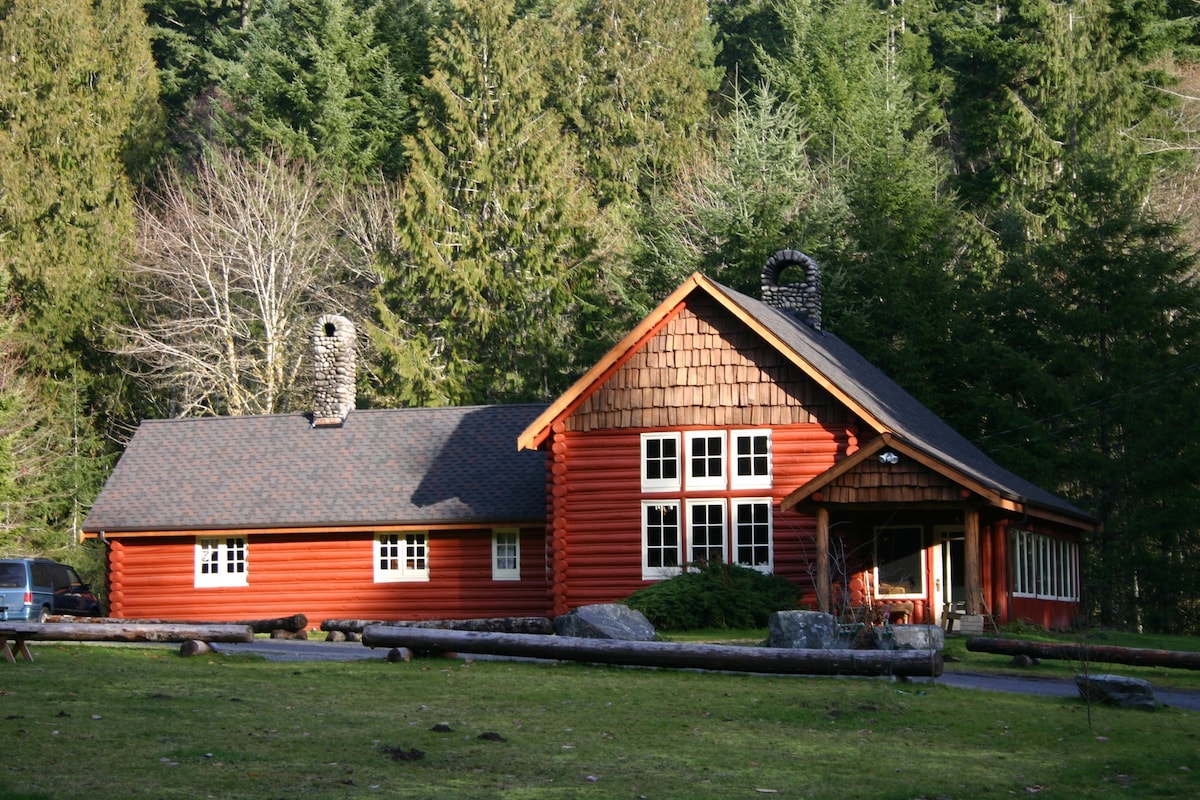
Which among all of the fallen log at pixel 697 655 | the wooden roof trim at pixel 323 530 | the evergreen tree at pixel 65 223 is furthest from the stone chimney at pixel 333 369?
the fallen log at pixel 697 655

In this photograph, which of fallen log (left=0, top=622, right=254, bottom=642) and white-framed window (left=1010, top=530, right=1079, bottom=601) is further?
white-framed window (left=1010, top=530, right=1079, bottom=601)

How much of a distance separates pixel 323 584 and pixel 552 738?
20.6 m

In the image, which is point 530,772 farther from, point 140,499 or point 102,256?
point 102,256

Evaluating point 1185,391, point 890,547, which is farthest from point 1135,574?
point 890,547

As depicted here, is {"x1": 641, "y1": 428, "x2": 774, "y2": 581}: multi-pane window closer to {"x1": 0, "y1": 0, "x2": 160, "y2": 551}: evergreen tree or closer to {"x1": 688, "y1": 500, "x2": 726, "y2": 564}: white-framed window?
{"x1": 688, "y1": 500, "x2": 726, "y2": 564}: white-framed window

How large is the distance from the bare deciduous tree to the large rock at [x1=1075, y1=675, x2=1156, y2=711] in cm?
3430

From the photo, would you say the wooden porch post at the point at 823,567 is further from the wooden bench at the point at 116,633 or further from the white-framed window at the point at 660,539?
the wooden bench at the point at 116,633

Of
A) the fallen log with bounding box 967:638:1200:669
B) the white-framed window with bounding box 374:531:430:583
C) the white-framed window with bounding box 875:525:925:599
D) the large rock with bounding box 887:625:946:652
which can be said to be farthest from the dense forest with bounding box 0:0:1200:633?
the large rock with bounding box 887:625:946:652

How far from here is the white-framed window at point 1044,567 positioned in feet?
104

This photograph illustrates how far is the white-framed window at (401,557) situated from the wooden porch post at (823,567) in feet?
30.8

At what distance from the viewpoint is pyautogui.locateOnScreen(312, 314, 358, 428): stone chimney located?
37.0 metres

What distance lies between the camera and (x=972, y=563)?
27.5 m

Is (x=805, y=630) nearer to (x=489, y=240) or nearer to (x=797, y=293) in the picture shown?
(x=797, y=293)

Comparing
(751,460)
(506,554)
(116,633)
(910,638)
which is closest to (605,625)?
(910,638)
